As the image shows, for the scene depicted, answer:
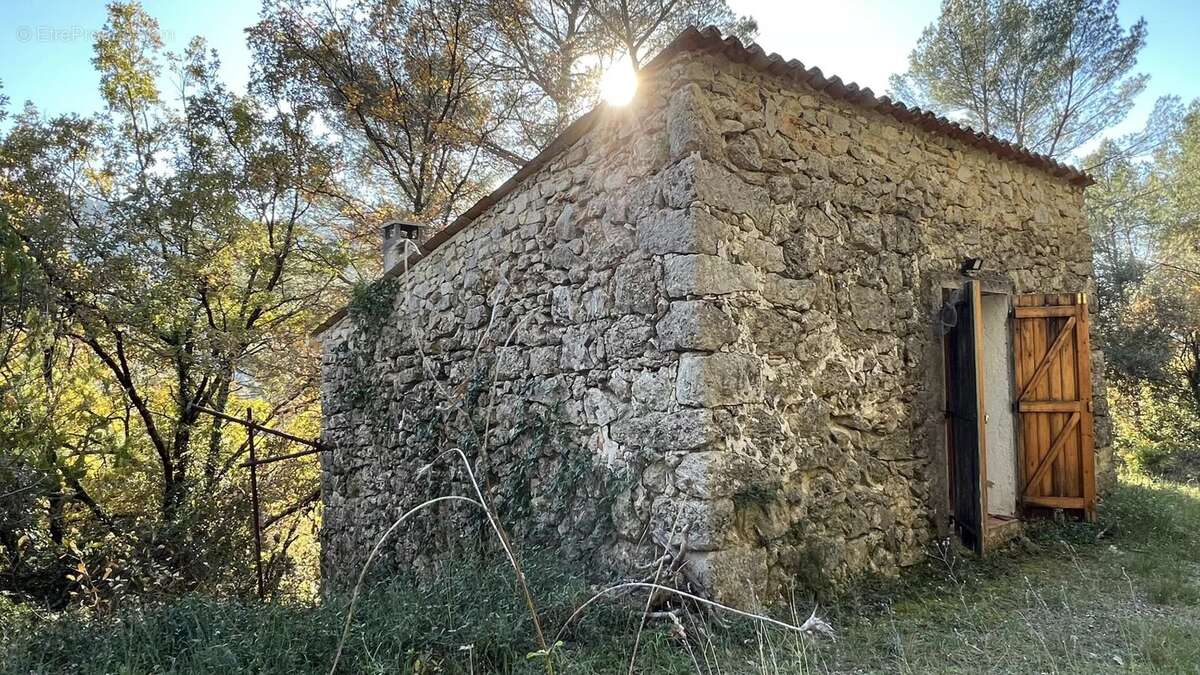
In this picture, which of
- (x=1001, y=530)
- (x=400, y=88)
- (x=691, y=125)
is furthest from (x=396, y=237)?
(x=1001, y=530)

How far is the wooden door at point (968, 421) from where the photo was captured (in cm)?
471

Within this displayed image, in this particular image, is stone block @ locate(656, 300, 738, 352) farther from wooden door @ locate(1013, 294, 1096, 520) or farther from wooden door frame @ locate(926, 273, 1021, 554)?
wooden door @ locate(1013, 294, 1096, 520)

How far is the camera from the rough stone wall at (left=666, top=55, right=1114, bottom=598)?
3799 mm

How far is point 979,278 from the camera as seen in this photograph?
5.42m

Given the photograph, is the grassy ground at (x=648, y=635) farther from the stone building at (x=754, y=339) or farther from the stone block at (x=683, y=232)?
the stone block at (x=683, y=232)

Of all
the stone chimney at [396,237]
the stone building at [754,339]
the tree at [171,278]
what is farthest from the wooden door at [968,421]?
the tree at [171,278]

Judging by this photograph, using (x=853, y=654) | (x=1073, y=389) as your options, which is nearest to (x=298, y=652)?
(x=853, y=654)

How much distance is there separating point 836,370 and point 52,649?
14.4 feet

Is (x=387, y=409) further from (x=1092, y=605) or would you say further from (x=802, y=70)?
(x=1092, y=605)

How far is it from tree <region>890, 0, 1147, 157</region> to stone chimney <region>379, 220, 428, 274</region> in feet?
35.9

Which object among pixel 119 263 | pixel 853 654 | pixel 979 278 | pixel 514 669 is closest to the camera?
pixel 514 669

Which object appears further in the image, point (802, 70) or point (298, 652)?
point (802, 70)

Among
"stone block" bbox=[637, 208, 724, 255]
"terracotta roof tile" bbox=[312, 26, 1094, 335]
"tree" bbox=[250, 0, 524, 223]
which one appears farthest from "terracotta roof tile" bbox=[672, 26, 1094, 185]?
"tree" bbox=[250, 0, 524, 223]

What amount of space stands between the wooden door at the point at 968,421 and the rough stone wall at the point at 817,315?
4.4 inches
